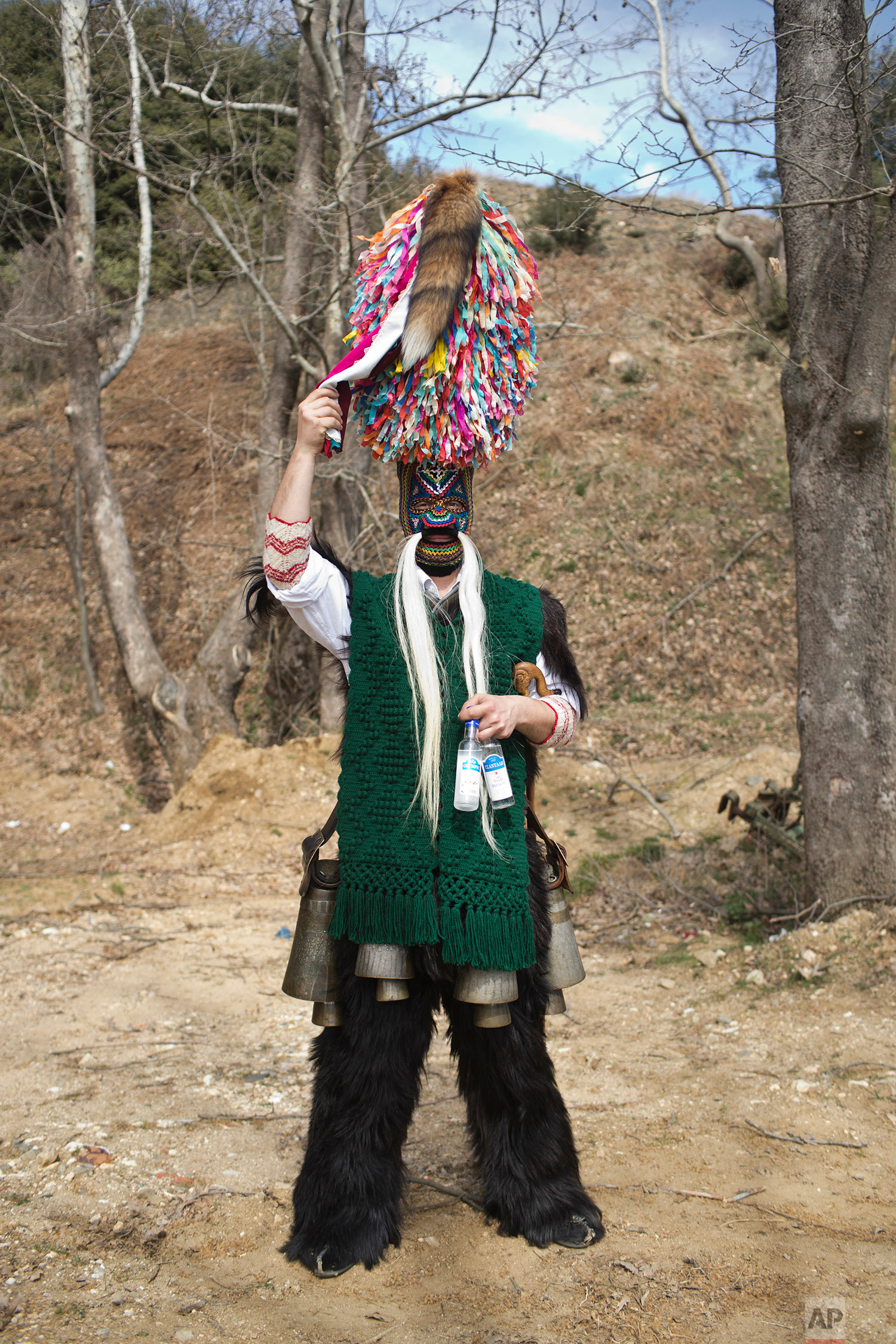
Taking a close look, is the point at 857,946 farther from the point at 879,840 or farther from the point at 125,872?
the point at 125,872

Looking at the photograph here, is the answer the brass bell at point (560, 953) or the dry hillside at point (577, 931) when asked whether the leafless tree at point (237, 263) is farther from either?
the brass bell at point (560, 953)

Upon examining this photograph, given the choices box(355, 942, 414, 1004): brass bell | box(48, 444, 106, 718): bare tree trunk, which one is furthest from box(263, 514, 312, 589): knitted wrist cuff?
box(48, 444, 106, 718): bare tree trunk

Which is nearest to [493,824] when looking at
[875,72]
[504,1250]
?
[504,1250]

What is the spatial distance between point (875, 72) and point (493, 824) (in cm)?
346

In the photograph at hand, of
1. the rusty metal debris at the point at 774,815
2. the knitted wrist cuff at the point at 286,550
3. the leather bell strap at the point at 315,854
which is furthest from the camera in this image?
the rusty metal debris at the point at 774,815

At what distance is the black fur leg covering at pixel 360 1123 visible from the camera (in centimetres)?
227

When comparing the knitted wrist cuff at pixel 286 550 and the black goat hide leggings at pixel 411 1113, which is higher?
the knitted wrist cuff at pixel 286 550

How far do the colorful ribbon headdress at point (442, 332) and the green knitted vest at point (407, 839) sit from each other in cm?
41

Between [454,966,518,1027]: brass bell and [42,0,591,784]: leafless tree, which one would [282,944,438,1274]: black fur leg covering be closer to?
[454,966,518,1027]: brass bell

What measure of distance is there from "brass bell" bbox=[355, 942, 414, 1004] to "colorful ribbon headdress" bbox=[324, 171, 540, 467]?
1.17 metres

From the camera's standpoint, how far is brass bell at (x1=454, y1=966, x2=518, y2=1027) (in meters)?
2.18

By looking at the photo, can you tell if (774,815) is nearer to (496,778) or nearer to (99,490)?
(496,778)

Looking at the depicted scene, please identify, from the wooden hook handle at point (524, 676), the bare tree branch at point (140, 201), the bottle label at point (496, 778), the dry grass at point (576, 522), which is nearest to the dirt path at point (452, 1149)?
the bottle label at point (496, 778)

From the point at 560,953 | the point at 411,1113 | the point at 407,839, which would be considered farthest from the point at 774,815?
the point at 407,839
